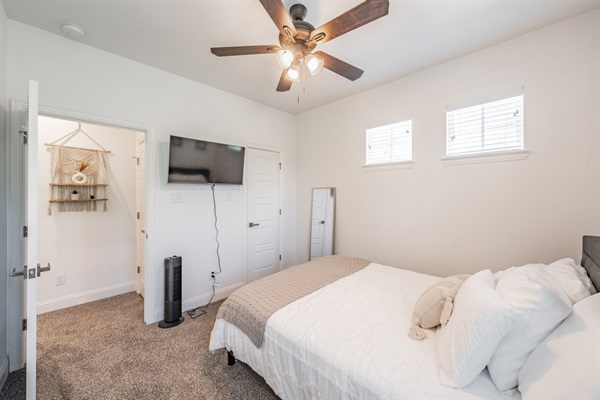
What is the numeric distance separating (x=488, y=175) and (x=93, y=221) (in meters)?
4.65

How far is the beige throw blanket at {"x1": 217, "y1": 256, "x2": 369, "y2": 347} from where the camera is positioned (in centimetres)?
158

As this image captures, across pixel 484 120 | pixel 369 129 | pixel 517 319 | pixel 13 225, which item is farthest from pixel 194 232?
pixel 484 120

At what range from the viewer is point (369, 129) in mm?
3154

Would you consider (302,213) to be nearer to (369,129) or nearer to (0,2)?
(369,129)

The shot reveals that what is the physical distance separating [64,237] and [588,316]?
4526mm

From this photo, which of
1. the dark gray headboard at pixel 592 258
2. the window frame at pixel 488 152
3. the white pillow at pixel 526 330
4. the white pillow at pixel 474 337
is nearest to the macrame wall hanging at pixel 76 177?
the white pillow at pixel 474 337

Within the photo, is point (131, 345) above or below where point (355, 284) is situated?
below

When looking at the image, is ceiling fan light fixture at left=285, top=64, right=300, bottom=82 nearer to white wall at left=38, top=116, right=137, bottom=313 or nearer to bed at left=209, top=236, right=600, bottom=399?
bed at left=209, top=236, right=600, bottom=399

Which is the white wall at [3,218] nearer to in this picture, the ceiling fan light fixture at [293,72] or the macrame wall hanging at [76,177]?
the macrame wall hanging at [76,177]

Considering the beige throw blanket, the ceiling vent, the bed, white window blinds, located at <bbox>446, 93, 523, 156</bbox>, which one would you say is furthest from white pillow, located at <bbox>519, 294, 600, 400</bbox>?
the ceiling vent

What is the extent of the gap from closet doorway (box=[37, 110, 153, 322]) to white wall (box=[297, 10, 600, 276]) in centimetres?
266

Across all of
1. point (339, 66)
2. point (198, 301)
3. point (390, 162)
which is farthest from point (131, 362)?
point (390, 162)

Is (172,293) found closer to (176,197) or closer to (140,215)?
(176,197)

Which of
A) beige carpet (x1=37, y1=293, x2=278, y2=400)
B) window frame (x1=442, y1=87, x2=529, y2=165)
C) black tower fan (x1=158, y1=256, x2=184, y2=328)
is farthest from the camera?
black tower fan (x1=158, y1=256, x2=184, y2=328)
